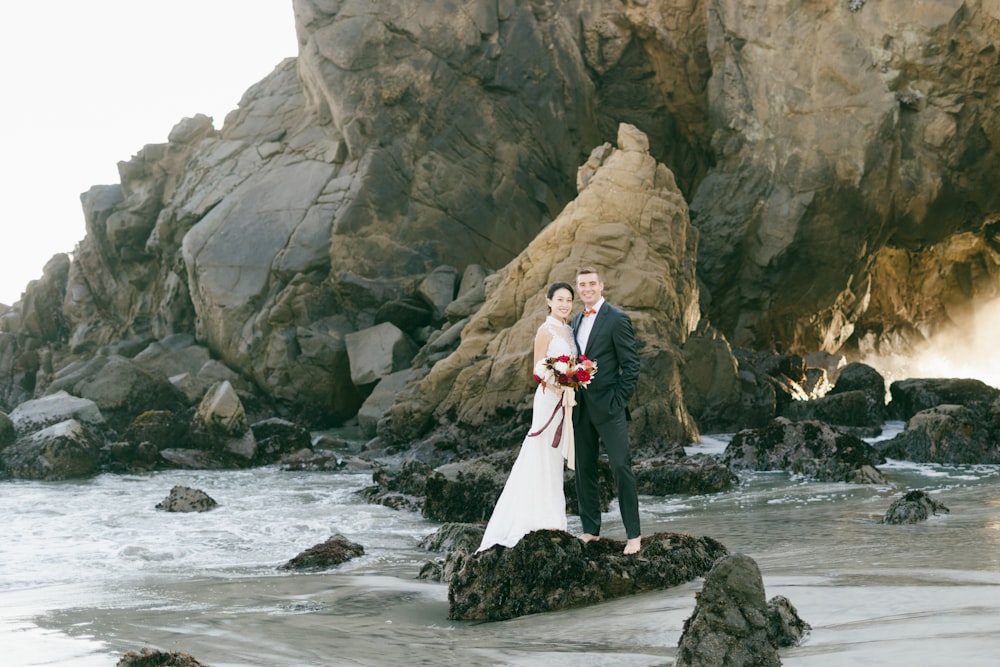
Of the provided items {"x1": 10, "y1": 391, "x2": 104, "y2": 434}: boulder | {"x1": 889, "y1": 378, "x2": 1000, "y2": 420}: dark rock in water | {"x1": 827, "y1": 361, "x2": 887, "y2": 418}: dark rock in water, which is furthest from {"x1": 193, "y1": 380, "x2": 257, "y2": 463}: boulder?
{"x1": 889, "y1": 378, "x2": 1000, "y2": 420}: dark rock in water

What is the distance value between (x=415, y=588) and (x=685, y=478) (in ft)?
21.2

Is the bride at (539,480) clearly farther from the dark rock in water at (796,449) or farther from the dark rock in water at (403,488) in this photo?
the dark rock in water at (796,449)

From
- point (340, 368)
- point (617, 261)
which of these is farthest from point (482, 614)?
point (340, 368)

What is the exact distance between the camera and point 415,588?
24.2 ft

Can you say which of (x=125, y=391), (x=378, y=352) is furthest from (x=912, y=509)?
(x=378, y=352)

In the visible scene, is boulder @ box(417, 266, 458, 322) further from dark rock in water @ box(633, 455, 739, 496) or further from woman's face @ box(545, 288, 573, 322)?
woman's face @ box(545, 288, 573, 322)

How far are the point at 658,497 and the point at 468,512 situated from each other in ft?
8.65

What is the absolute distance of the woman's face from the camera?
6.74 metres

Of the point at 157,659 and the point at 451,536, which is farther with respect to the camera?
the point at 451,536

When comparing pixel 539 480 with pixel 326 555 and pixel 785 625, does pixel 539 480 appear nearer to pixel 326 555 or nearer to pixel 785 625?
pixel 785 625

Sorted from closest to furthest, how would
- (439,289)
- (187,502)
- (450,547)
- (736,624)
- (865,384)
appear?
(736,624)
(450,547)
(187,502)
(865,384)
(439,289)

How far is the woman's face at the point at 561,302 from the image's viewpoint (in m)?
6.74

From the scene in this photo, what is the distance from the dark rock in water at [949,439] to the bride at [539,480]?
1044cm

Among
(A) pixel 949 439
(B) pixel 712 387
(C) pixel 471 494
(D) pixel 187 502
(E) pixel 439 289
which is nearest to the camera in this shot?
(C) pixel 471 494
